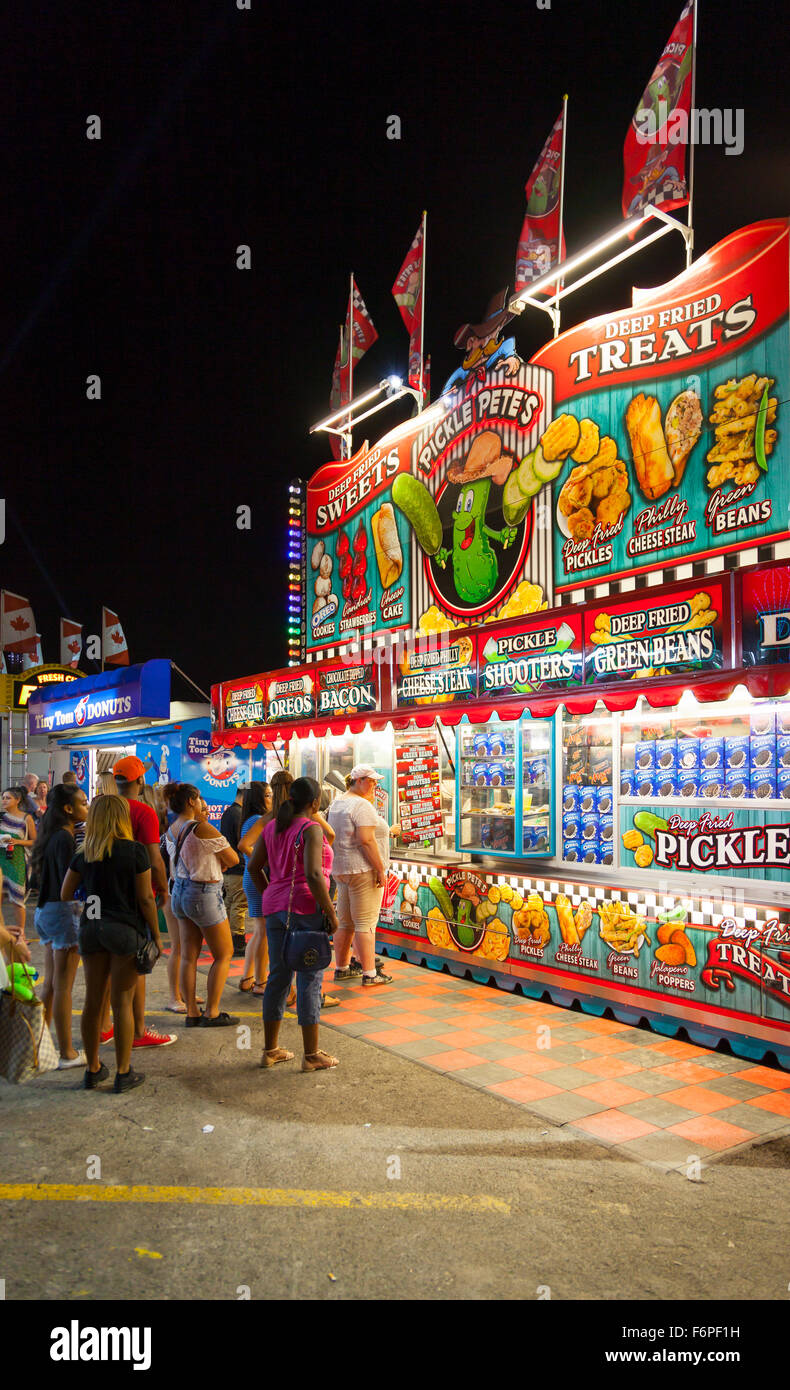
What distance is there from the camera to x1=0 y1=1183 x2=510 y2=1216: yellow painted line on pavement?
12.1 feet

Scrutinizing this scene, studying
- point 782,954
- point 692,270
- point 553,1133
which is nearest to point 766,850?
point 782,954

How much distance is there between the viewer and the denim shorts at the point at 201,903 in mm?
6301

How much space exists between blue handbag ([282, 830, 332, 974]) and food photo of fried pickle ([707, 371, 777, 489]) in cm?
439

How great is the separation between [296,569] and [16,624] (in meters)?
15.6

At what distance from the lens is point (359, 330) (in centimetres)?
1370

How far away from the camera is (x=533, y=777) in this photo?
862 centimetres

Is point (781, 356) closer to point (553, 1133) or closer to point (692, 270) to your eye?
point (692, 270)

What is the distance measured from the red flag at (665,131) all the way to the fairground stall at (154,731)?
9.24m

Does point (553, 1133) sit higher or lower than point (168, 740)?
lower

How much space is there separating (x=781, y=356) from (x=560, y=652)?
8.99ft

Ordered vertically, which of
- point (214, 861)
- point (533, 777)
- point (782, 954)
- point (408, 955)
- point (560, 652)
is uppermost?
point (560, 652)

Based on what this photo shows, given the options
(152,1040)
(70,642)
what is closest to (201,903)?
(152,1040)

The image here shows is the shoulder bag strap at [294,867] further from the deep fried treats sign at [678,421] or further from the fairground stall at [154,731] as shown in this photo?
the fairground stall at [154,731]

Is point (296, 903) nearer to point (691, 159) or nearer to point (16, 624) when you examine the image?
point (691, 159)
